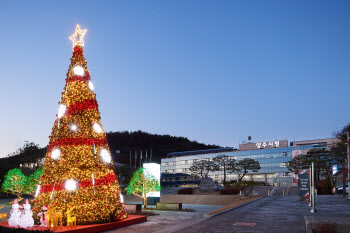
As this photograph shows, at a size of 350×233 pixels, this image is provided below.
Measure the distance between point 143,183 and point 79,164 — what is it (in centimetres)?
1410

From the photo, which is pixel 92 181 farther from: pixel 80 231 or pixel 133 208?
pixel 133 208

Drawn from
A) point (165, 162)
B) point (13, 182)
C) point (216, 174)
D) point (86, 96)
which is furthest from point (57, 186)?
point (165, 162)

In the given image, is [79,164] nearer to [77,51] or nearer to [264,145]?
[77,51]

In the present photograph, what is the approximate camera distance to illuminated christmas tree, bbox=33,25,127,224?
14.7 meters

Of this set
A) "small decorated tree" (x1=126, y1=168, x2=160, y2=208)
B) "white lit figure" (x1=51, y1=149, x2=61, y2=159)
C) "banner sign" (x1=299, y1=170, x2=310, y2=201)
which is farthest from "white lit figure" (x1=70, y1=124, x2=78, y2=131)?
"banner sign" (x1=299, y1=170, x2=310, y2=201)

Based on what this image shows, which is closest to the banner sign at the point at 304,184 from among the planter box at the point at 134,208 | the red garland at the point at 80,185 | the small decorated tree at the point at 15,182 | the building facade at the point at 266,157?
the planter box at the point at 134,208

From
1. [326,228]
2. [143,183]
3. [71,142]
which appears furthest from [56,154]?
[143,183]

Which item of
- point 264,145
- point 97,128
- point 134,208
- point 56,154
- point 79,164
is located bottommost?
point 134,208

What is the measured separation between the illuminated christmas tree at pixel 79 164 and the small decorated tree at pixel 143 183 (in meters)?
11.6

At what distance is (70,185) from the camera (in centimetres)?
1471

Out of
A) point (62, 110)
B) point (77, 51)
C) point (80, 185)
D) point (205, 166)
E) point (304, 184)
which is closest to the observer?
point (80, 185)

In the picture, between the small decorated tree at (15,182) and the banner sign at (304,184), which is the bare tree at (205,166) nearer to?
the banner sign at (304,184)

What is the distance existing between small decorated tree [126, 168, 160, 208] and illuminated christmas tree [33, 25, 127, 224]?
38.1ft

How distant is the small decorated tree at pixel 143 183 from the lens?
28492mm
